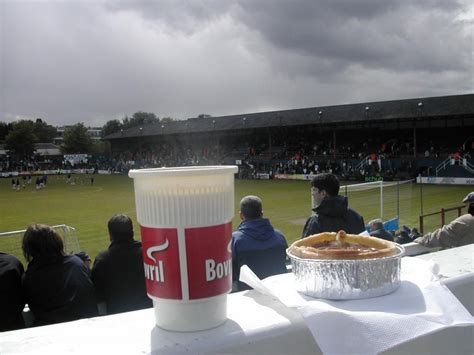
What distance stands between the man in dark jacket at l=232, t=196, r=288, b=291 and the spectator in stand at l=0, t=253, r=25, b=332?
1.51 meters

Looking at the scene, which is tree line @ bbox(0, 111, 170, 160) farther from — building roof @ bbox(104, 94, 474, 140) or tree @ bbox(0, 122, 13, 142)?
building roof @ bbox(104, 94, 474, 140)

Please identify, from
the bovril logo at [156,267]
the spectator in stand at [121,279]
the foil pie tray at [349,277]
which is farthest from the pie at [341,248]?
the spectator in stand at [121,279]

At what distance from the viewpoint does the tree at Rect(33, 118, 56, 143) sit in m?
131

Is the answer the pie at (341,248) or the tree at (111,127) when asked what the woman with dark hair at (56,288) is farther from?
the tree at (111,127)

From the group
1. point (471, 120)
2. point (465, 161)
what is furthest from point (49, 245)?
point (471, 120)

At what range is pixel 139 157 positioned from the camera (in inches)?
2958

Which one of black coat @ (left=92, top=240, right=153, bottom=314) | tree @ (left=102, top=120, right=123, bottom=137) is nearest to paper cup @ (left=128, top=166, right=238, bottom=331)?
black coat @ (left=92, top=240, right=153, bottom=314)

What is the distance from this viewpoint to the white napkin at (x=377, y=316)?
1393mm

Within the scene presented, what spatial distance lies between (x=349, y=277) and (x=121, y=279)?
2408 mm

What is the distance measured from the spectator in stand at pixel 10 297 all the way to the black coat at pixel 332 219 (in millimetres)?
2402

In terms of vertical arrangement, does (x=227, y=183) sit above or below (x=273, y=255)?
above

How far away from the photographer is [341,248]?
1.70 meters

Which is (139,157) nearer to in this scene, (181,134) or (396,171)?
(181,134)

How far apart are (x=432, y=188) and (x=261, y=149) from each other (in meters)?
34.3
